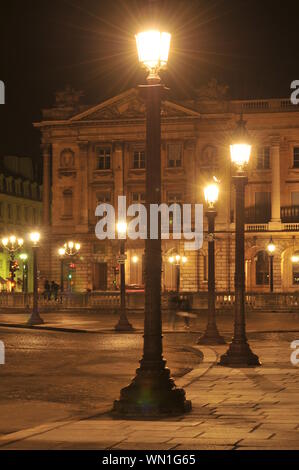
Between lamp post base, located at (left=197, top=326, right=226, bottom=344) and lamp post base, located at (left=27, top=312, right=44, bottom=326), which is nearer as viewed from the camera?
lamp post base, located at (left=197, top=326, right=226, bottom=344)

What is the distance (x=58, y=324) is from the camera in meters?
43.2

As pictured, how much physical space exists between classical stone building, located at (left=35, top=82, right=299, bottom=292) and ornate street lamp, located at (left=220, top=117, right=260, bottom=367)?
203 feet

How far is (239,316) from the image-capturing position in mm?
23031

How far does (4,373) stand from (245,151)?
735 centimetres

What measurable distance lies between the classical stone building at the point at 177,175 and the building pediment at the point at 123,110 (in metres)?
0.09

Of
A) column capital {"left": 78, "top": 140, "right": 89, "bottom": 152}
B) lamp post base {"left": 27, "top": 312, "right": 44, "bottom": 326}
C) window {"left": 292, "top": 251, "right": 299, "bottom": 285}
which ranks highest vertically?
column capital {"left": 78, "top": 140, "right": 89, "bottom": 152}

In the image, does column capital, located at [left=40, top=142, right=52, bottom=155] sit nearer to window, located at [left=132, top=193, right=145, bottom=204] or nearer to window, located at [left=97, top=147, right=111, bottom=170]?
window, located at [left=97, top=147, right=111, bottom=170]

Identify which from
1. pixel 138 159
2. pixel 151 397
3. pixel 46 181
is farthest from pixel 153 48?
pixel 46 181

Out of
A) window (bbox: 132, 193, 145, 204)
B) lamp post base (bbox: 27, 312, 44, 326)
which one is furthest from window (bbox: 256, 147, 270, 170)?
lamp post base (bbox: 27, 312, 44, 326)

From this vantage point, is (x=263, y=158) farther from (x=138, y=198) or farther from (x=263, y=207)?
(x=138, y=198)

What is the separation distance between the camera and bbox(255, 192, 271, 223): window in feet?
284

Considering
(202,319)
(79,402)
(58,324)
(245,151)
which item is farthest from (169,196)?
(79,402)

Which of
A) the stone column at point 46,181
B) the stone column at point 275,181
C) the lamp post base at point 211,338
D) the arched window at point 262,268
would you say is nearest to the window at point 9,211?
the stone column at point 46,181
